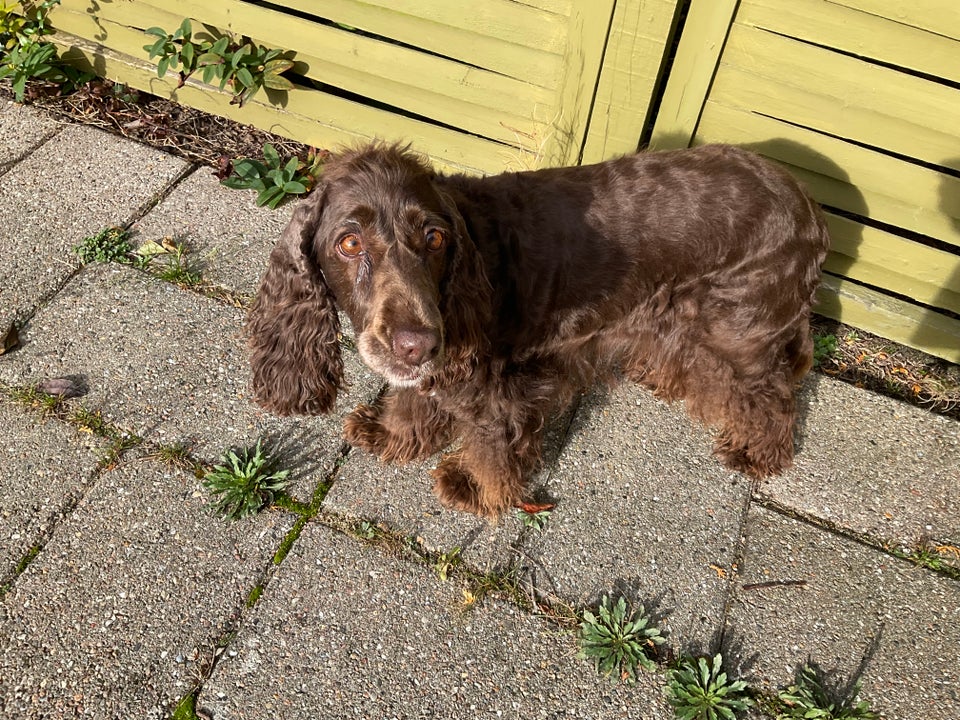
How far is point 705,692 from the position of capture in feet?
8.18

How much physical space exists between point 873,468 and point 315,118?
11.7 feet

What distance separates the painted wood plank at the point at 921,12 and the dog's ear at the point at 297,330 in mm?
2287

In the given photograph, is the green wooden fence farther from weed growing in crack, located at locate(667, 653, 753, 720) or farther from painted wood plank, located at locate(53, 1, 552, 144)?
weed growing in crack, located at locate(667, 653, 753, 720)

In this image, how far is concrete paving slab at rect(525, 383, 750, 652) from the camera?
9.07 feet

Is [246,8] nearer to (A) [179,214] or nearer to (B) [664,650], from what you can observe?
(A) [179,214]

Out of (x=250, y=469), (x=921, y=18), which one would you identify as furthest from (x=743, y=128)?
(x=250, y=469)

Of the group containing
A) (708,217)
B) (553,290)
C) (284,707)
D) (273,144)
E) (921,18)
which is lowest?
(284,707)

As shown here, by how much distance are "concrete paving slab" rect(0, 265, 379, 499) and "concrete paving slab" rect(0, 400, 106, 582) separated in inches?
7.1

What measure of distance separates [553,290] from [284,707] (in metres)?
1.80

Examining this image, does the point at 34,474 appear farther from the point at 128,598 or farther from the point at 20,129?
the point at 20,129

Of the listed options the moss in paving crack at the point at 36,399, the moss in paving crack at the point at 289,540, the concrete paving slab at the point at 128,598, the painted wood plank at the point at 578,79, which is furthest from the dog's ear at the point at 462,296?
the moss in paving crack at the point at 36,399

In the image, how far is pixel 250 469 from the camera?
2896mm

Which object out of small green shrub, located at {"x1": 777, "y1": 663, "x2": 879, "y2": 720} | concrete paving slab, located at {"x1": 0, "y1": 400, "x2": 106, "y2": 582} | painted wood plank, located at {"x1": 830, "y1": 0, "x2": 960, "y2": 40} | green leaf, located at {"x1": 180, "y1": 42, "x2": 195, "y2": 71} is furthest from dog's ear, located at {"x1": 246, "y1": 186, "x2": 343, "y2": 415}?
painted wood plank, located at {"x1": 830, "y1": 0, "x2": 960, "y2": 40}

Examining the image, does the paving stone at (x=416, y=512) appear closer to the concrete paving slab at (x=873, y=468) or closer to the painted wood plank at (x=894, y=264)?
the concrete paving slab at (x=873, y=468)
